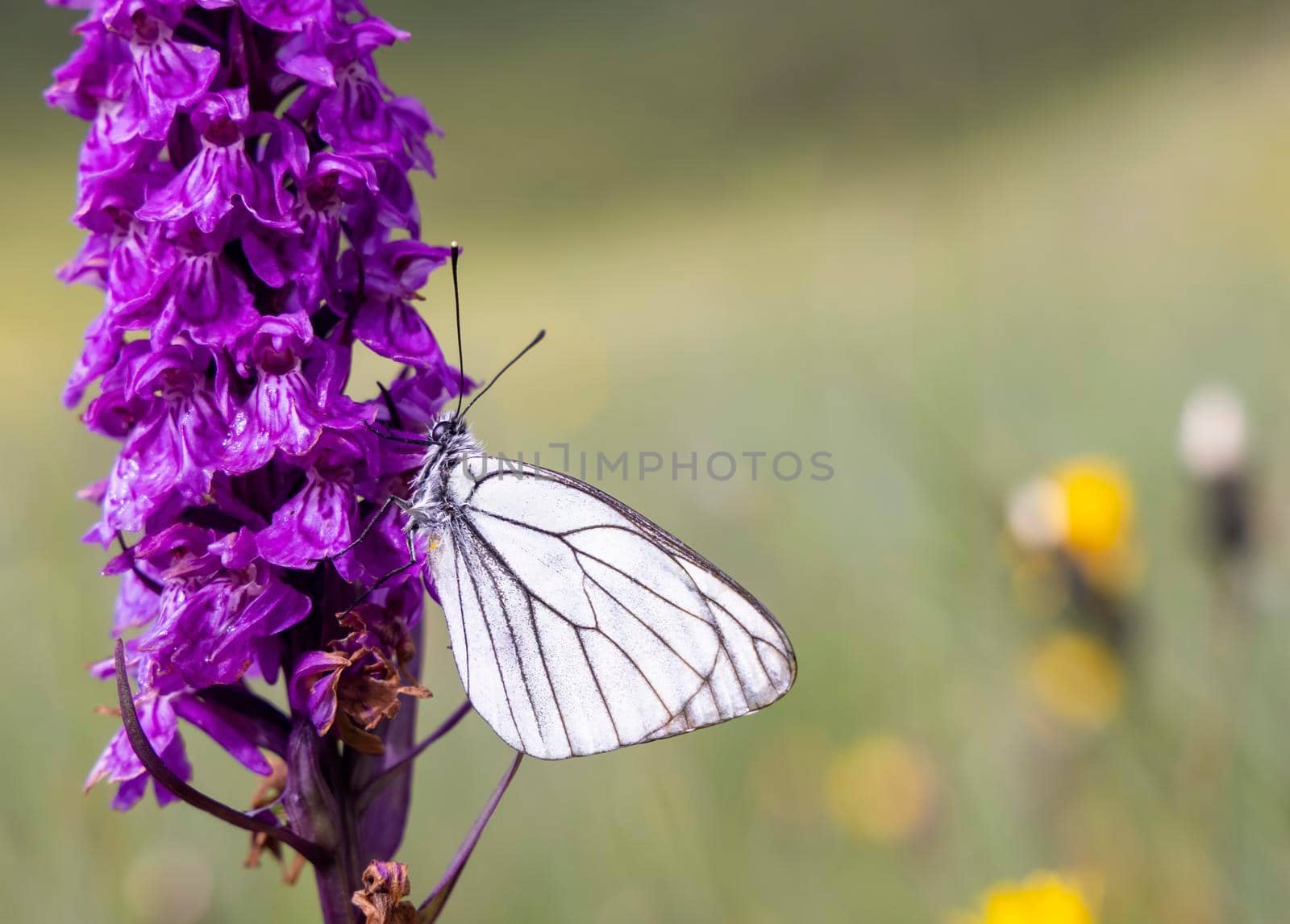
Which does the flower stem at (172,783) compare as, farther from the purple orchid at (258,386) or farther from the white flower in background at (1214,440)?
the white flower in background at (1214,440)

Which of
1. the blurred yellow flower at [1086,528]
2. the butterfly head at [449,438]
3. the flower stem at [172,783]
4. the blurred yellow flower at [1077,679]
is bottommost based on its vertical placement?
the blurred yellow flower at [1077,679]

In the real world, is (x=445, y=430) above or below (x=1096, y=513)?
above

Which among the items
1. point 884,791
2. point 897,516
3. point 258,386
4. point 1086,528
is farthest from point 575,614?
point 897,516

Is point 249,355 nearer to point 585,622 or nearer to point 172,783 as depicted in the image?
point 172,783

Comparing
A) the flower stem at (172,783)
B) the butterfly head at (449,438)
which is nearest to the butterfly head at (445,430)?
the butterfly head at (449,438)

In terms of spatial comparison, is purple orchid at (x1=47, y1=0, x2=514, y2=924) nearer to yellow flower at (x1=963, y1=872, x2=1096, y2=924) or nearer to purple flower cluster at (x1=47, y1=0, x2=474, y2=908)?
purple flower cluster at (x1=47, y1=0, x2=474, y2=908)

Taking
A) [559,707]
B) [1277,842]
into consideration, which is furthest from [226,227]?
[1277,842]
